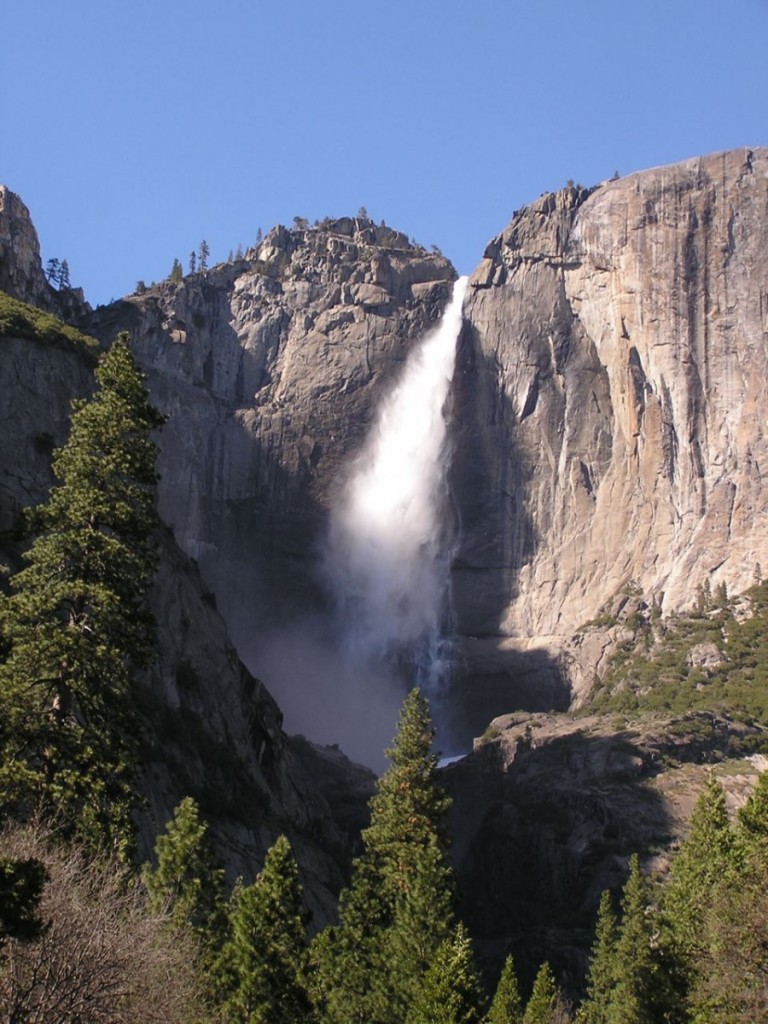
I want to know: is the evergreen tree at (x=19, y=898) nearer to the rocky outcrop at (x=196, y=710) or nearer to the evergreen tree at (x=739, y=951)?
the evergreen tree at (x=739, y=951)

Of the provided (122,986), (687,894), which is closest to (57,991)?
(122,986)

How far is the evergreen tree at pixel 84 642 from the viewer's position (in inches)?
841

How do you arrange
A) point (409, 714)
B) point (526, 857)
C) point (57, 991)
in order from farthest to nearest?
point (526, 857)
point (409, 714)
point (57, 991)

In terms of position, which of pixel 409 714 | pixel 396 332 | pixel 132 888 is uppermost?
pixel 396 332

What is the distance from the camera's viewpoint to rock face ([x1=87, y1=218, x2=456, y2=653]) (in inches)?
3506

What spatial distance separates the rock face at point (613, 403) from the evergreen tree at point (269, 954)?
54.2m

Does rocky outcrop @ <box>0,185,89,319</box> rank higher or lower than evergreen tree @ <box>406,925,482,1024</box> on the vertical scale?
higher

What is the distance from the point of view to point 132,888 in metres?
24.2

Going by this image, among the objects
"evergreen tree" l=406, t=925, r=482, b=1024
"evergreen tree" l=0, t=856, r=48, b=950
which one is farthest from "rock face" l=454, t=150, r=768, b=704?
"evergreen tree" l=0, t=856, r=48, b=950

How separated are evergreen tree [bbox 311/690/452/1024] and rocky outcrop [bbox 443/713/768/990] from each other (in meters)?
21.1

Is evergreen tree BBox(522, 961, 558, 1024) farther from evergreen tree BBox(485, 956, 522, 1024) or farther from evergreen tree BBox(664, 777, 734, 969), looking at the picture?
evergreen tree BBox(664, 777, 734, 969)

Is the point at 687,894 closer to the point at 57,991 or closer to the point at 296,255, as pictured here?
the point at 57,991

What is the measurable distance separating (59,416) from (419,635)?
41.7 m

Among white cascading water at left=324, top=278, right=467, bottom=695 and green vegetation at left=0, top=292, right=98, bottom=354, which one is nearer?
green vegetation at left=0, top=292, right=98, bottom=354
